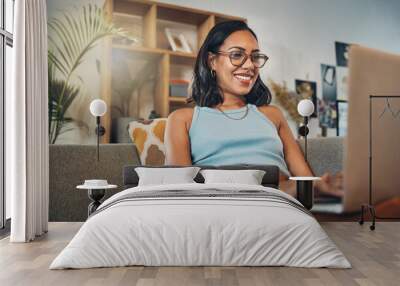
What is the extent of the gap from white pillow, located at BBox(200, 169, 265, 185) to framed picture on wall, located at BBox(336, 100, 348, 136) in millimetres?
1343

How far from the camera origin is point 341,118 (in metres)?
6.58

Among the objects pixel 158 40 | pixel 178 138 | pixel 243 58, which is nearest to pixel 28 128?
pixel 178 138

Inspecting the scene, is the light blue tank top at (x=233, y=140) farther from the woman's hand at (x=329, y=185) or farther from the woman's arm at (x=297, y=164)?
the woman's hand at (x=329, y=185)

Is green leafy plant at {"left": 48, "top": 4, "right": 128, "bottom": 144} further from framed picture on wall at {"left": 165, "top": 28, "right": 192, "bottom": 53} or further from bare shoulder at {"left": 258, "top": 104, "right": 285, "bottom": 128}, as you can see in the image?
bare shoulder at {"left": 258, "top": 104, "right": 285, "bottom": 128}

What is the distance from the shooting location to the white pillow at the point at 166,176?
5664mm

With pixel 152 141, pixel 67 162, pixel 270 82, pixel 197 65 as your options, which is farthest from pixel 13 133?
pixel 270 82

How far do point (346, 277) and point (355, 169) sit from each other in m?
3.12

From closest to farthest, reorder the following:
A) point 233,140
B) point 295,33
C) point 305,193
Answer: point 305,193 → point 233,140 → point 295,33

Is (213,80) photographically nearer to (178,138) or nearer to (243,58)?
(243,58)

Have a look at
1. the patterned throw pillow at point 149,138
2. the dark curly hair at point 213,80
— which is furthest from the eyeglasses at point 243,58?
the patterned throw pillow at point 149,138

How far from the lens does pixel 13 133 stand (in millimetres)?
5012

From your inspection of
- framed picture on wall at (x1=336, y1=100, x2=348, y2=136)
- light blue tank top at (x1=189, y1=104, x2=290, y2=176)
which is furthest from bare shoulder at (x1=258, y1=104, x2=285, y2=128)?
framed picture on wall at (x1=336, y1=100, x2=348, y2=136)

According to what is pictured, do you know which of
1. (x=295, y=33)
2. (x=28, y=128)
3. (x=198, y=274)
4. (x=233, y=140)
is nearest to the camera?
(x=198, y=274)

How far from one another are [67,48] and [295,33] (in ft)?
8.94
